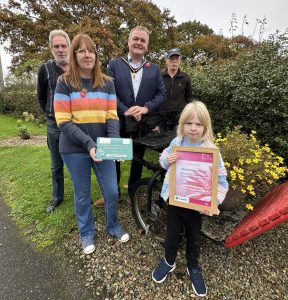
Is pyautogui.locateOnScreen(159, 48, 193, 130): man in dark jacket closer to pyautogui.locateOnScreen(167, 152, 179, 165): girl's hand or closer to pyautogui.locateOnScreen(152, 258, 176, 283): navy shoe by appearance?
pyautogui.locateOnScreen(167, 152, 179, 165): girl's hand

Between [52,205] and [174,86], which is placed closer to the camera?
[52,205]

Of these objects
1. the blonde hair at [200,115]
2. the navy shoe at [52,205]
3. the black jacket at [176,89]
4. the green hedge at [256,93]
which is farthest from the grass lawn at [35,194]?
the blonde hair at [200,115]

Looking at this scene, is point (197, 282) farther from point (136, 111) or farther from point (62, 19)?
point (62, 19)

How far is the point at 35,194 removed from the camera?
4.25 metres

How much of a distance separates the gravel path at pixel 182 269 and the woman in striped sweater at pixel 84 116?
0.97ft

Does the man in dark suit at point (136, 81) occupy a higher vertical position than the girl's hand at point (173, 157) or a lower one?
higher

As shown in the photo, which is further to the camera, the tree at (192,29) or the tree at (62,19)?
the tree at (192,29)

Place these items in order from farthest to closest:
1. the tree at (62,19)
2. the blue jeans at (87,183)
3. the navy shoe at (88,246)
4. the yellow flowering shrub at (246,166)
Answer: the tree at (62,19), the navy shoe at (88,246), the yellow flowering shrub at (246,166), the blue jeans at (87,183)

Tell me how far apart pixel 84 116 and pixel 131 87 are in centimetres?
92

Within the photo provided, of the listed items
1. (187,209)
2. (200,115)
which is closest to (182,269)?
(187,209)

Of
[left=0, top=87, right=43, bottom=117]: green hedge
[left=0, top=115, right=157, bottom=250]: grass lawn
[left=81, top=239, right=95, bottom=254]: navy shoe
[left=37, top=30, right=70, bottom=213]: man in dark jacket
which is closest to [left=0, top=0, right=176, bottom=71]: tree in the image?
[left=0, top=87, right=43, bottom=117]: green hedge

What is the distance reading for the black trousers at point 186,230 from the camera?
223 cm

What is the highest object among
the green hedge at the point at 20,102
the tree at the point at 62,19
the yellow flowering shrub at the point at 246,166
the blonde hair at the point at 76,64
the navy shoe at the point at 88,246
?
the tree at the point at 62,19

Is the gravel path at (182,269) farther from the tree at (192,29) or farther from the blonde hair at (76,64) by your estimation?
the tree at (192,29)
